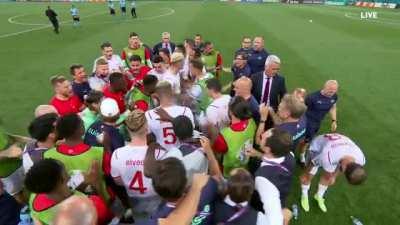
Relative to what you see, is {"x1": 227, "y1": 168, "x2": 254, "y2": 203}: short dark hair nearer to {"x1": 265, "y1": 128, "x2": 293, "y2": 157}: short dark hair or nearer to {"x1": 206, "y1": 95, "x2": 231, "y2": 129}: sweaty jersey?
{"x1": 265, "y1": 128, "x2": 293, "y2": 157}: short dark hair

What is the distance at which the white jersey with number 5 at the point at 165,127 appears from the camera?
493cm

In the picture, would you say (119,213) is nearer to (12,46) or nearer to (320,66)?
(320,66)

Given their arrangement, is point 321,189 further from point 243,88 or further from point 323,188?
point 243,88

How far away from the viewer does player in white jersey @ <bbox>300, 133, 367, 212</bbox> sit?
170 inches

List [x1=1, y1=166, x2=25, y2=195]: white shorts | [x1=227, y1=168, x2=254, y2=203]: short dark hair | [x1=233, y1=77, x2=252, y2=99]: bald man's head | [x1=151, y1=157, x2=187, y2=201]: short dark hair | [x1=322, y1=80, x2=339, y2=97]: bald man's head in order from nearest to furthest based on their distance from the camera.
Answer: [x1=151, y1=157, x2=187, y2=201]: short dark hair < [x1=227, y1=168, x2=254, y2=203]: short dark hair < [x1=1, y1=166, x2=25, y2=195]: white shorts < [x1=233, y1=77, x2=252, y2=99]: bald man's head < [x1=322, y1=80, x2=339, y2=97]: bald man's head

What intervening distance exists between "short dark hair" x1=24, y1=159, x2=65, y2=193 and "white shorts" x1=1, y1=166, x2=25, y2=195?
1.92 meters

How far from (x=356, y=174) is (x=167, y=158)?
2.57m

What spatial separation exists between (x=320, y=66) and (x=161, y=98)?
39.6 ft

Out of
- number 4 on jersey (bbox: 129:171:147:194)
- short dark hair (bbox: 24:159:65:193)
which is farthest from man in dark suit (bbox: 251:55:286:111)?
short dark hair (bbox: 24:159:65:193)

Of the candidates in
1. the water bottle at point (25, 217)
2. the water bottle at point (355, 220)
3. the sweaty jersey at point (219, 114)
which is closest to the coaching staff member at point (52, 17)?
the sweaty jersey at point (219, 114)

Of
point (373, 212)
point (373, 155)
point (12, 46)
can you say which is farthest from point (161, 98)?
point (12, 46)

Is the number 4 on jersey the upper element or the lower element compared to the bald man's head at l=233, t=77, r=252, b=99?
lower

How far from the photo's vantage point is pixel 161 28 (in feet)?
84.0

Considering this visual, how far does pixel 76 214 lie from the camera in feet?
7.84
